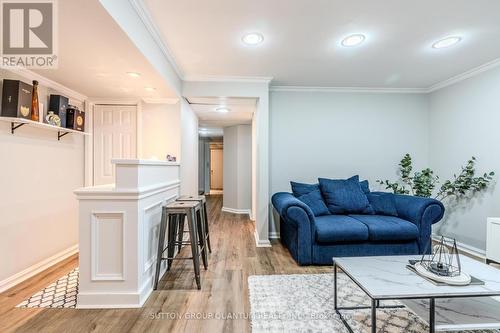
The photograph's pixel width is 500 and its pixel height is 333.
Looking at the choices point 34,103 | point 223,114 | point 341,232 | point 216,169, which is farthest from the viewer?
point 216,169

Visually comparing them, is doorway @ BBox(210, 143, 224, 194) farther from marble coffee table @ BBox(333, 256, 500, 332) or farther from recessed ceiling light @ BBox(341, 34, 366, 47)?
marble coffee table @ BBox(333, 256, 500, 332)

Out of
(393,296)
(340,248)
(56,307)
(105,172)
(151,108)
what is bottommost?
(56,307)

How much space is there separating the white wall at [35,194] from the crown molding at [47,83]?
51 mm

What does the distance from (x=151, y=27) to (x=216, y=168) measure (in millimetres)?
8302

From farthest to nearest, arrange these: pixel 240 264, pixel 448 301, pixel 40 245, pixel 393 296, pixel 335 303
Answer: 1. pixel 240 264
2. pixel 40 245
3. pixel 335 303
4. pixel 448 301
5. pixel 393 296

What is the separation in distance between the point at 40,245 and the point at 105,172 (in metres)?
1.16

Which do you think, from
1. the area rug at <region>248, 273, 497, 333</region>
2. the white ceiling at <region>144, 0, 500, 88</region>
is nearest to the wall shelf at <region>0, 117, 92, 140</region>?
the white ceiling at <region>144, 0, 500, 88</region>

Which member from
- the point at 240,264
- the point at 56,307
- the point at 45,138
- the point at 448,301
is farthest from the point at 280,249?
the point at 45,138

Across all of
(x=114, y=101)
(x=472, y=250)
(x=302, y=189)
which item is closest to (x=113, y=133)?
(x=114, y=101)

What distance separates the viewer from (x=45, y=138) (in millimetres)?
2820

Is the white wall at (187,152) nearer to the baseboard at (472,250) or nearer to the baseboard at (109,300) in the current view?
the baseboard at (109,300)

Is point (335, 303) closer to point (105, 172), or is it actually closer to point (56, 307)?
point (56, 307)

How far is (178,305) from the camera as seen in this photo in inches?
81.0

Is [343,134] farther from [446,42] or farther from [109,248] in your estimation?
[109,248]
